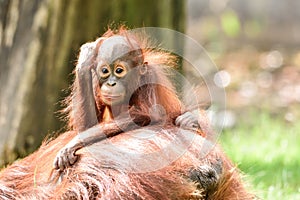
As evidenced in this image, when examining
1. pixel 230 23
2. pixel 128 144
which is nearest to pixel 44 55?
pixel 128 144

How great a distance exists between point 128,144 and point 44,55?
1.96 meters

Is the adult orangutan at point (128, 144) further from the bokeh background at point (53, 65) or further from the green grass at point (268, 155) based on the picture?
the bokeh background at point (53, 65)

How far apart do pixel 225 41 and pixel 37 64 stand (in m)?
6.57

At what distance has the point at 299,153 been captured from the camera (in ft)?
16.2

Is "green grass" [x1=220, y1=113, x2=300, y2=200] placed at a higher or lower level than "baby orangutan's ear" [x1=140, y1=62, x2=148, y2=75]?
lower

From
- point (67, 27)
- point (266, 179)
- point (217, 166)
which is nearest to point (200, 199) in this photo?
point (217, 166)

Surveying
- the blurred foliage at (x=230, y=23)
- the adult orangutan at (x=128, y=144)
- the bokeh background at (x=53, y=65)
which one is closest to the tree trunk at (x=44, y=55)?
the bokeh background at (x=53, y=65)

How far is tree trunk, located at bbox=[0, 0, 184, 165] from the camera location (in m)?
4.46

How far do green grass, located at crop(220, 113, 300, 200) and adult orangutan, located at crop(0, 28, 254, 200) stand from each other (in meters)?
0.87

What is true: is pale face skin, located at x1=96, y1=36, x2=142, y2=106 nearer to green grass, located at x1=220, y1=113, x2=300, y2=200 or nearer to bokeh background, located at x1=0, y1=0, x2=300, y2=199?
green grass, located at x1=220, y1=113, x2=300, y2=200

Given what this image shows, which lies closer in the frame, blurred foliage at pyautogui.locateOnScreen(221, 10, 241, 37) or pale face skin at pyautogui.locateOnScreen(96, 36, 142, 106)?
pale face skin at pyautogui.locateOnScreen(96, 36, 142, 106)

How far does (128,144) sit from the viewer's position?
264 cm

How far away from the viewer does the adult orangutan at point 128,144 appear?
8.41ft

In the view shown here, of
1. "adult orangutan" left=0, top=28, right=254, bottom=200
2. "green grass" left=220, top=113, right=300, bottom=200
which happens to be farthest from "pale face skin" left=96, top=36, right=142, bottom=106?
"green grass" left=220, top=113, right=300, bottom=200
